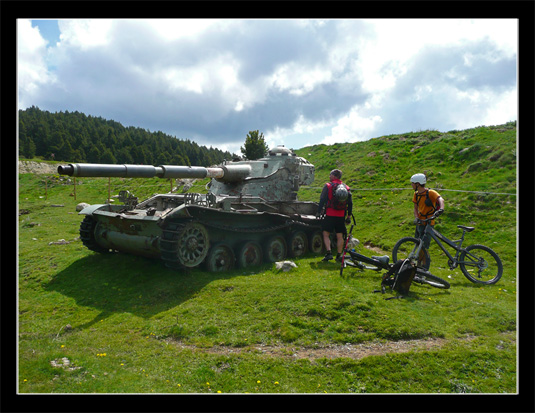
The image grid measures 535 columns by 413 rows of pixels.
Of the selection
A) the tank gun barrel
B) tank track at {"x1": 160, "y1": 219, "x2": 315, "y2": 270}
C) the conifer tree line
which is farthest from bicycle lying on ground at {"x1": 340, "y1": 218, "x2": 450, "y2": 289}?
the conifer tree line

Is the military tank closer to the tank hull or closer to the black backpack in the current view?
the tank hull

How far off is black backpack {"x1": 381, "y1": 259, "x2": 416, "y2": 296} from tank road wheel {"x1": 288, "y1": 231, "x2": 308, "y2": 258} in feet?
13.5

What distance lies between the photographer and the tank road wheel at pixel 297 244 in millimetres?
11391

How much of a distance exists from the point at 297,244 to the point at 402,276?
4.68 m

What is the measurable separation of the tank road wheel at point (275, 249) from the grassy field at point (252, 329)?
720 mm

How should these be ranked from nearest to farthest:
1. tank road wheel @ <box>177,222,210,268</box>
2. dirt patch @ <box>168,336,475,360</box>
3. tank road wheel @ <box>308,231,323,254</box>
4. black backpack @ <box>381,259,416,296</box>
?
dirt patch @ <box>168,336,475,360</box> → black backpack @ <box>381,259,416,296</box> → tank road wheel @ <box>177,222,210,268</box> → tank road wheel @ <box>308,231,323,254</box>

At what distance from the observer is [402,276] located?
7.34m

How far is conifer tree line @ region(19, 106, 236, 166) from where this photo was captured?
168 feet

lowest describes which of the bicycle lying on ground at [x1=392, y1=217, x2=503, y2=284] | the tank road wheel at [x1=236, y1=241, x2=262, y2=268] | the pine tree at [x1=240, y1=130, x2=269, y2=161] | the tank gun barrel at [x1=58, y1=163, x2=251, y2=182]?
the tank road wheel at [x1=236, y1=241, x2=262, y2=268]

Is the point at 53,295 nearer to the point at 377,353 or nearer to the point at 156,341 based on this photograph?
the point at 156,341

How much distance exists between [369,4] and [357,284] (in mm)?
5568

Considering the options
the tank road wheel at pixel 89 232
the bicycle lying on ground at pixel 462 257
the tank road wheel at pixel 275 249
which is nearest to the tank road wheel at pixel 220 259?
the tank road wheel at pixel 275 249

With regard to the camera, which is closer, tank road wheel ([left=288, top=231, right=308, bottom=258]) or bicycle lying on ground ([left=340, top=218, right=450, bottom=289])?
bicycle lying on ground ([left=340, top=218, right=450, bottom=289])

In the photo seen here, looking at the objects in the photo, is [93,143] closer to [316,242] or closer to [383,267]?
[316,242]
